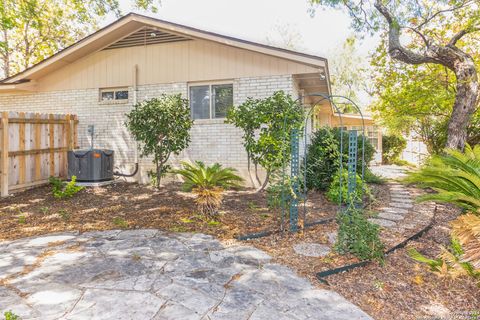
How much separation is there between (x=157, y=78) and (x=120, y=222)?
4794mm

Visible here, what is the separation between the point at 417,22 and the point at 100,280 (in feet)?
35.3

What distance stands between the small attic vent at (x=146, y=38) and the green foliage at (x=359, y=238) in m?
6.58

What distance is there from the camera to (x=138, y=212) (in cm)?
535

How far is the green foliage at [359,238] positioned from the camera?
10.3 feet

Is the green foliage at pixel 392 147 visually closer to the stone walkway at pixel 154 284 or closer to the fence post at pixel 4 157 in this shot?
the stone walkway at pixel 154 284

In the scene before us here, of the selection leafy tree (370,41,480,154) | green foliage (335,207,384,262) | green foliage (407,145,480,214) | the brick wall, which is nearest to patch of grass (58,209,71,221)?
the brick wall

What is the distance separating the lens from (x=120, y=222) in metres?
4.76

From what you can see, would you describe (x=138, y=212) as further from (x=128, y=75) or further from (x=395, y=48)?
(x=395, y=48)

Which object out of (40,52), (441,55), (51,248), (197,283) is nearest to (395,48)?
(441,55)

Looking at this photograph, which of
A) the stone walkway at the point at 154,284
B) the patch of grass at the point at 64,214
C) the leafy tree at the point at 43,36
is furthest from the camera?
the leafy tree at the point at 43,36

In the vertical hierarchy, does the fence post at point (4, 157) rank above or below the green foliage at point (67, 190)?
above

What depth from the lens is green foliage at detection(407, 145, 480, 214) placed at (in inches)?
150

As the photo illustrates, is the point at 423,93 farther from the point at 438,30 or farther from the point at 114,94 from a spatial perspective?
the point at 114,94

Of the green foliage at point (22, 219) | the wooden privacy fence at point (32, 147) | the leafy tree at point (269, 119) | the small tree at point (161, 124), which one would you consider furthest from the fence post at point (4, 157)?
the leafy tree at point (269, 119)
